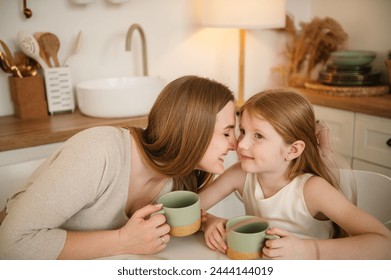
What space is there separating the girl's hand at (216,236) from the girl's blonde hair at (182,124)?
16 cm

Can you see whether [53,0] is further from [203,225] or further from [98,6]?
[203,225]

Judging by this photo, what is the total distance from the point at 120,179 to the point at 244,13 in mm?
1263

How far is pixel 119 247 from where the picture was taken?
2.70 feet

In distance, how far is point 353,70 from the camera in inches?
84.4

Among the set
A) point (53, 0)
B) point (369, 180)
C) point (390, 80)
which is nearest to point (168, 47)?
point (53, 0)

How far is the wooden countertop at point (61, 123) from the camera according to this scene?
4.88 feet

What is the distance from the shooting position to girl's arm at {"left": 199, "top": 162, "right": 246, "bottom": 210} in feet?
3.65

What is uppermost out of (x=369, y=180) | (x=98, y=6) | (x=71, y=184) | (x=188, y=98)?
(x=98, y=6)

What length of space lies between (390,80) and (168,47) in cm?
108

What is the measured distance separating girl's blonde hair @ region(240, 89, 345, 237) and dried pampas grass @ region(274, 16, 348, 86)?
4.39 ft

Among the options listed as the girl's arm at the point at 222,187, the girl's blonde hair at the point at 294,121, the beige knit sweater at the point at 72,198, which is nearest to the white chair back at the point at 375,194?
the girl's blonde hair at the point at 294,121

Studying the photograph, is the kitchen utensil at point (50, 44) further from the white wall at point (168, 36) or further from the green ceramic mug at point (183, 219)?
the green ceramic mug at point (183, 219)

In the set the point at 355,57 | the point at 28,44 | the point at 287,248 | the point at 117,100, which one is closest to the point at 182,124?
the point at 287,248

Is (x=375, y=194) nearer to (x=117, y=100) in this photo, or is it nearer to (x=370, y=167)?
(x=370, y=167)
